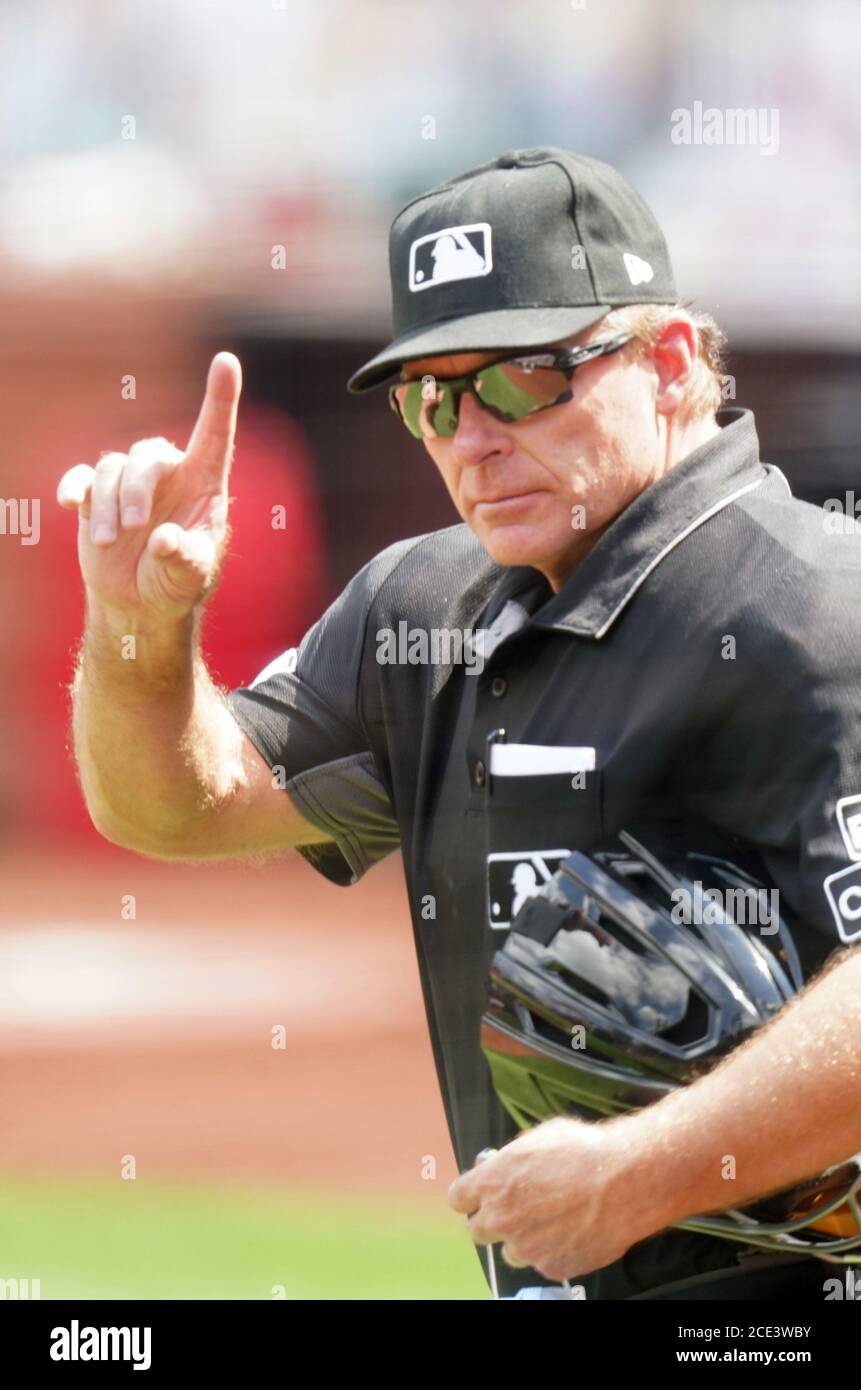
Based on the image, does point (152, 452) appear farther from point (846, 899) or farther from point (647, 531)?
point (846, 899)

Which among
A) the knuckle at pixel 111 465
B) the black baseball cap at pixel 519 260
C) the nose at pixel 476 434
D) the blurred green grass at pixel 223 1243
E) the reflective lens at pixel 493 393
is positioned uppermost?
the black baseball cap at pixel 519 260

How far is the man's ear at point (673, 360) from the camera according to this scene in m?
1.31

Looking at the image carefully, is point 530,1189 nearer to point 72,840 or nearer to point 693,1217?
point 693,1217

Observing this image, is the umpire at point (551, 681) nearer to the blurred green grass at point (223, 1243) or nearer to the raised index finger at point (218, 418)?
the raised index finger at point (218, 418)

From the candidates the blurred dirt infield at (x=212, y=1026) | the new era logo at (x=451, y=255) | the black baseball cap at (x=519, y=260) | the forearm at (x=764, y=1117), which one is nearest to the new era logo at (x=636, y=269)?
the black baseball cap at (x=519, y=260)

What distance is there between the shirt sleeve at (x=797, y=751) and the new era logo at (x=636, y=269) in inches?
12.5

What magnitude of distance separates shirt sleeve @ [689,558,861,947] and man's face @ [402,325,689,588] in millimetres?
207

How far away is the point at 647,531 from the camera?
1242 mm

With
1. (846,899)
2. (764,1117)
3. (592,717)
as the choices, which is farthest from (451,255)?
(764,1117)

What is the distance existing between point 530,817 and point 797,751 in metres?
0.24

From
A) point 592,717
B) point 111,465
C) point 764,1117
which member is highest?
point 111,465

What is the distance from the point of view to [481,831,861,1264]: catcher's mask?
1173mm
